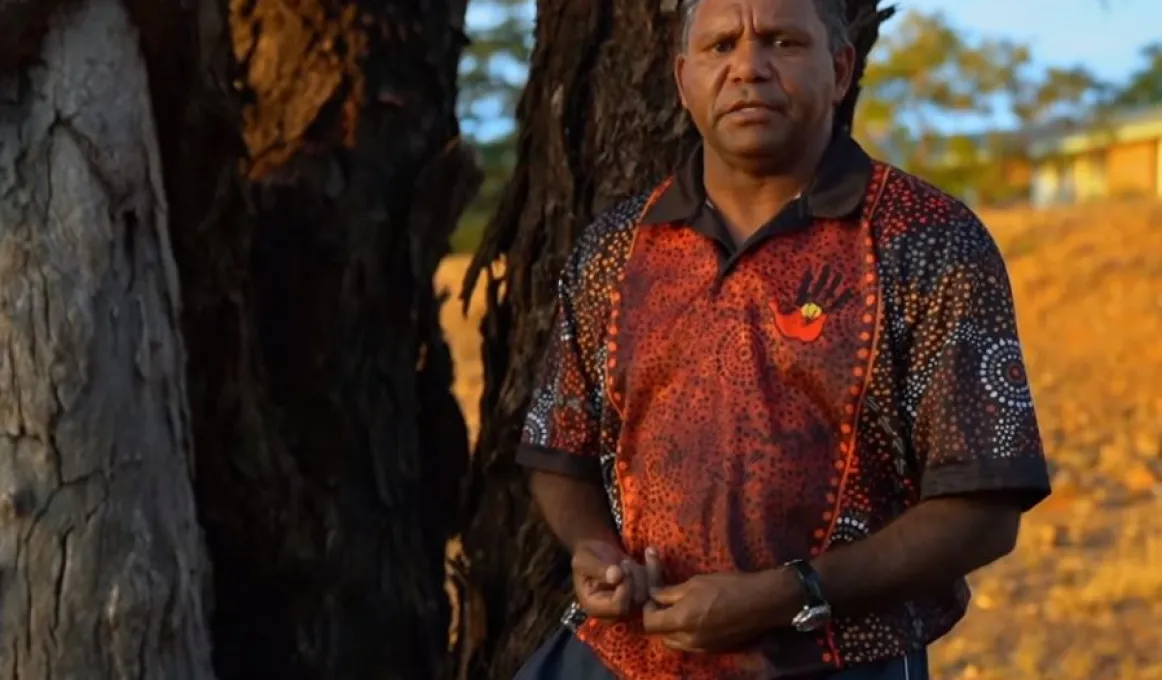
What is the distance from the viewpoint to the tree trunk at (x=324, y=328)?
366 cm

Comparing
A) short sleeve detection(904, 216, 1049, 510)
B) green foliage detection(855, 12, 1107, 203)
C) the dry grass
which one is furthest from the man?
green foliage detection(855, 12, 1107, 203)

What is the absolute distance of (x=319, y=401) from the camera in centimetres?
388

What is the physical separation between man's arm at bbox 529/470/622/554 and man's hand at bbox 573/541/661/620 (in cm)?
11

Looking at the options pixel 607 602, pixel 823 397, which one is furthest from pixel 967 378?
pixel 607 602

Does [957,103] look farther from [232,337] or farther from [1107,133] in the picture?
[232,337]

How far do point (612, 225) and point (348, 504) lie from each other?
1.38 metres

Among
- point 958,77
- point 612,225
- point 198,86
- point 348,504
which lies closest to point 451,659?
point 348,504

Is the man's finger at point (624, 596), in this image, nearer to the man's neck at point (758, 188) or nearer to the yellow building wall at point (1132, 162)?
the man's neck at point (758, 188)

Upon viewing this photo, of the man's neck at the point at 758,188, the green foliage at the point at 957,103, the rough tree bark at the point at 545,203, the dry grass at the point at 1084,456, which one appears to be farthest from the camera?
the green foliage at the point at 957,103

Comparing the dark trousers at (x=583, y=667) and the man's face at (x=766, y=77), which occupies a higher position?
the man's face at (x=766, y=77)

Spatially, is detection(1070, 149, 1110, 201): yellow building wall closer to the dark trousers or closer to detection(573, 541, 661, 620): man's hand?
the dark trousers

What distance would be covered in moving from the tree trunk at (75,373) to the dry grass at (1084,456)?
401 centimetres

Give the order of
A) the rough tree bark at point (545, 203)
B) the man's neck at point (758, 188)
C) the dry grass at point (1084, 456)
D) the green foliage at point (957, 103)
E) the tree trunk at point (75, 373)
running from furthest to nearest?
the green foliage at point (957, 103) → the dry grass at point (1084, 456) → the rough tree bark at point (545, 203) → the tree trunk at point (75, 373) → the man's neck at point (758, 188)

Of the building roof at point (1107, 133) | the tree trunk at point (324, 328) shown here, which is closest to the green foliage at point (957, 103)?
the building roof at point (1107, 133)
